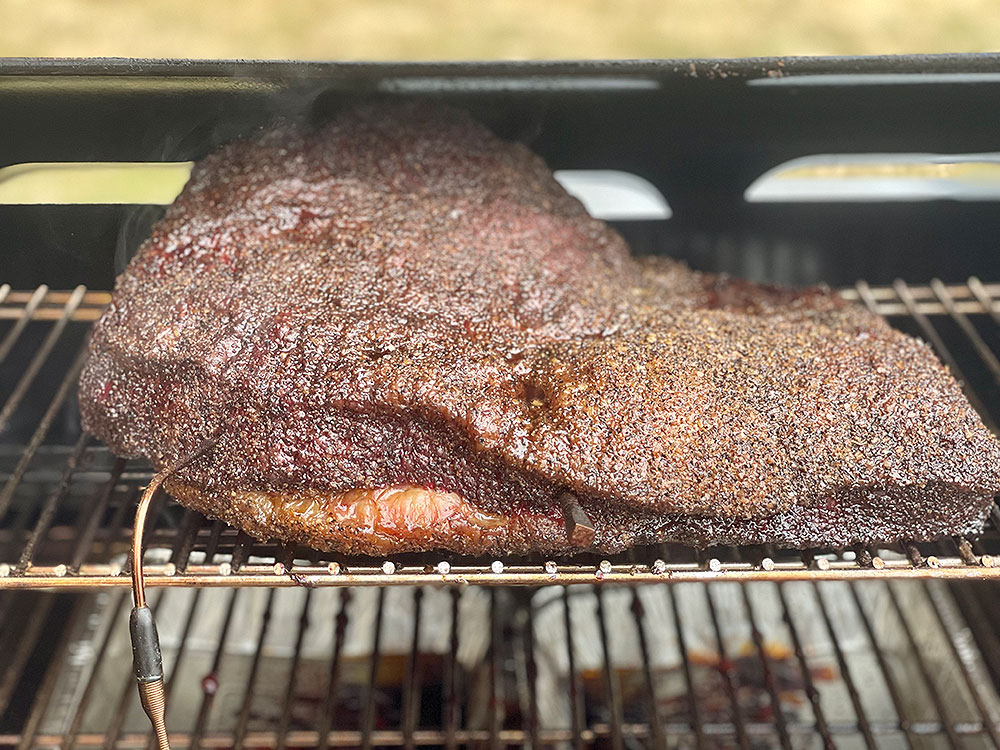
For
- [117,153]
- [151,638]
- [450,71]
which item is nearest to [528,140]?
[450,71]

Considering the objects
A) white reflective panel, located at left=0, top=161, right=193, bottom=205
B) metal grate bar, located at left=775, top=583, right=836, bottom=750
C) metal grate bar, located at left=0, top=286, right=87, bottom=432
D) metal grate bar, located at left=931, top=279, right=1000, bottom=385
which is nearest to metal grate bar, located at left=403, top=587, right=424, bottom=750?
metal grate bar, located at left=775, top=583, right=836, bottom=750

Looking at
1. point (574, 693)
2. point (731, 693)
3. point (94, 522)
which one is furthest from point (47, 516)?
point (731, 693)

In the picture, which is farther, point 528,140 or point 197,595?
point 197,595

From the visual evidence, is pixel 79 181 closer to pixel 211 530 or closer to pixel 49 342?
pixel 49 342

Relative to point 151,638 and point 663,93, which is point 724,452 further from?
point 151,638

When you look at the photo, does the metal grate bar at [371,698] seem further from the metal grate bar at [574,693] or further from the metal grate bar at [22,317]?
the metal grate bar at [22,317]

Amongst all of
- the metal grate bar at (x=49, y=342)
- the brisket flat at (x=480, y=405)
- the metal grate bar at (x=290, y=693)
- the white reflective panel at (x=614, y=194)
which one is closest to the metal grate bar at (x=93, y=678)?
the metal grate bar at (x=290, y=693)

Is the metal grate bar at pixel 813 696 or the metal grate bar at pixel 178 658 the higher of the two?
the metal grate bar at pixel 178 658
